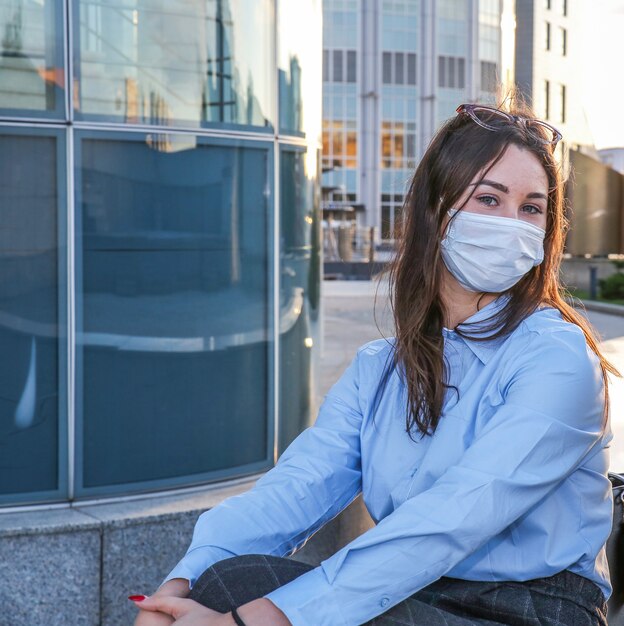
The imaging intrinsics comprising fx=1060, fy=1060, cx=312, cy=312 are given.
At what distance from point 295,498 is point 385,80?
71565 mm

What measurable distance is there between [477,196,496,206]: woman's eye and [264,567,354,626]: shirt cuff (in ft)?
3.20

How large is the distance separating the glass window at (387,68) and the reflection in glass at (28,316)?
226 ft

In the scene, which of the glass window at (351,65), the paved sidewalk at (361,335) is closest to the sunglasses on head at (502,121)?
the paved sidewalk at (361,335)

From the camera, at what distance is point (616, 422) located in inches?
266

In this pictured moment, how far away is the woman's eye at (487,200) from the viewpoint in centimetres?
250

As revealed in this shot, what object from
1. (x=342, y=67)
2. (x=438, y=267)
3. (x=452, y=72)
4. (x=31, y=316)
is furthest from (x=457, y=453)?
(x=452, y=72)

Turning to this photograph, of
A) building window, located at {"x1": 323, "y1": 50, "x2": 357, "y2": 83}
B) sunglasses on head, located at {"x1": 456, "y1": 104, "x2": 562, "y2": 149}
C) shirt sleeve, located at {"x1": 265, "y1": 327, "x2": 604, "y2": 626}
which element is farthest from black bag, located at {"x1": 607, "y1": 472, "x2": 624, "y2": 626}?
building window, located at {"x1": 323, "y1": 50, "x2": 357, "y2": 83}

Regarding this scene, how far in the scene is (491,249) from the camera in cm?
245

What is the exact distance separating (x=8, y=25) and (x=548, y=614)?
3563 millimetres

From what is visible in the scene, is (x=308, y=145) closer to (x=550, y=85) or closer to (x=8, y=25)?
(x=8, y=25)

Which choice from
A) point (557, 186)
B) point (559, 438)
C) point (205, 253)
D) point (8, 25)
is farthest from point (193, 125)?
point (559, 438)

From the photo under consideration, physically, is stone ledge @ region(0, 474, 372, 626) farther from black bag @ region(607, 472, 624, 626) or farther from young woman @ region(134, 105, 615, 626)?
black bag @ region(607, 472, 624, 626)

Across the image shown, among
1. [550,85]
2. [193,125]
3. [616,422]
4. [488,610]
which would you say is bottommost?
[616,422]

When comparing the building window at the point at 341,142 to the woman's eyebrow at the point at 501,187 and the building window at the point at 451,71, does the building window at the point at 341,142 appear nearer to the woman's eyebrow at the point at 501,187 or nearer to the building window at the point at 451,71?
the building window at the point at 451,71
